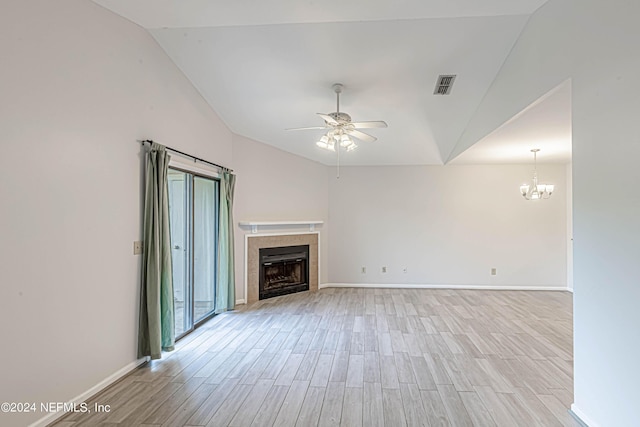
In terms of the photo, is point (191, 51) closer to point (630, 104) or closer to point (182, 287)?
point (182, 287)

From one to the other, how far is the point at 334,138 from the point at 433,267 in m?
4.46

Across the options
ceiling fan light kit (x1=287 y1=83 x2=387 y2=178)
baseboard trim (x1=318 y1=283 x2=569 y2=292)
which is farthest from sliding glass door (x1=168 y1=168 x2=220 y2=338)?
baseboard trim (x1=318 y1=283 x2=569 y2=292)

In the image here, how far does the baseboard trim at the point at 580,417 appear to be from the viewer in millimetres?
2459

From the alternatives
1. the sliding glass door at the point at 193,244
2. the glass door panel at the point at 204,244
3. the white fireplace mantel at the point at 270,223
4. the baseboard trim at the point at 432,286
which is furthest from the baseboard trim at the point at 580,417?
the white fireplace mantel at the point at 270,223

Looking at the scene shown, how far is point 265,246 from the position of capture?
652cm

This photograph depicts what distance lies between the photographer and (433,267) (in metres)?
7.43

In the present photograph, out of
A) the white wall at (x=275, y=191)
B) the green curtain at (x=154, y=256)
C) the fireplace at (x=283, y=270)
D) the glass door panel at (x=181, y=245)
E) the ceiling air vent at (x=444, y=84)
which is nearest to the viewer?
the green curtain at (x=154, y=256)

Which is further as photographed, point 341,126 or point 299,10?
point 341,126

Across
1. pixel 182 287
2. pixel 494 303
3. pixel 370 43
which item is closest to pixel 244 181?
pixel 182 287

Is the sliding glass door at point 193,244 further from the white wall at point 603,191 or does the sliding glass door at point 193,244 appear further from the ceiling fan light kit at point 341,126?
the white wall at point 603,191

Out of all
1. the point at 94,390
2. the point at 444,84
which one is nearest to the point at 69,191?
the point at 94,390

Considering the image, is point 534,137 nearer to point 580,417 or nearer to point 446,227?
point 446,227

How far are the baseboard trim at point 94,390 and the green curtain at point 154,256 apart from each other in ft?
0.42

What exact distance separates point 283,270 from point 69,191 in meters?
4.56
